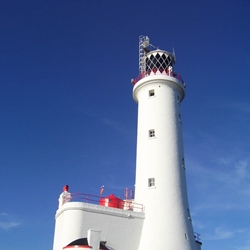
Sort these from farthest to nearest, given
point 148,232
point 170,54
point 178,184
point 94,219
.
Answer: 1. point 170,54
2. point 178,184
3. point 148,232
4. point 94,219

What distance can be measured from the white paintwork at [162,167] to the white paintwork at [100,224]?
97 centimetres

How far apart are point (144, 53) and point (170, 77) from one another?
5.37 metres

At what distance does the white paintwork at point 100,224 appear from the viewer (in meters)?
21.1

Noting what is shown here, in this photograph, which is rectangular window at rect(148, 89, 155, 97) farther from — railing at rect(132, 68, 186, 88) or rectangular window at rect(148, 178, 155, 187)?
rectangular window at rect(148, 178, 155, 187)

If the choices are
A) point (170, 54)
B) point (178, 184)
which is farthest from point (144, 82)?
point (178, 184)

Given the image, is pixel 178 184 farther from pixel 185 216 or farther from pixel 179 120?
pixel 179 120

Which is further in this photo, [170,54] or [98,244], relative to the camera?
[170,54]

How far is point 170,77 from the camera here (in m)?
28.3

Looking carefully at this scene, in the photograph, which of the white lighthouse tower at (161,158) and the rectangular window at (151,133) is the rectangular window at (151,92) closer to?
the white lighthouse tower at (161,158)

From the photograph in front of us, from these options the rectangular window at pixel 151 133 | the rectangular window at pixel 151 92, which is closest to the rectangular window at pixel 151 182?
the rectangular window at pixel 151 133

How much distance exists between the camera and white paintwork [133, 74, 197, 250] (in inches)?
911

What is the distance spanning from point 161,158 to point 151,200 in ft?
10.3

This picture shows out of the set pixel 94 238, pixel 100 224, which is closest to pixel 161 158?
pixel 100 224

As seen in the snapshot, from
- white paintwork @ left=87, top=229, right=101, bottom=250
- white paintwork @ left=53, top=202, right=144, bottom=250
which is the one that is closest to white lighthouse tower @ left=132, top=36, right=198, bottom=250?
white paintwork @ left=53, top=202, right=144, bottom=250
